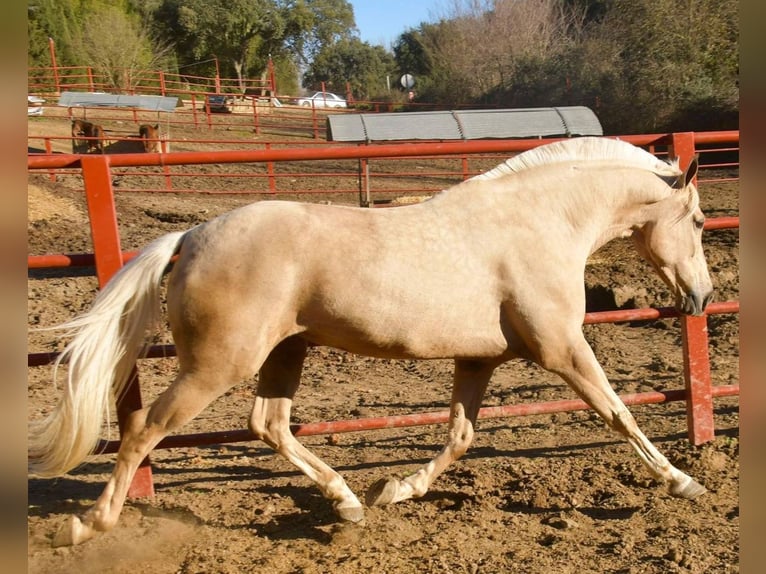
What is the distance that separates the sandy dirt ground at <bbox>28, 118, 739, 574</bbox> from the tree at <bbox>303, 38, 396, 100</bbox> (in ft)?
160

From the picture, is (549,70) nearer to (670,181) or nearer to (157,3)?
(157,3)

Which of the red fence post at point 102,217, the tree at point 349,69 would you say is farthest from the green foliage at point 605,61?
the red fence post at point 102,217

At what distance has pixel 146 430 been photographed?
3242 millimetres

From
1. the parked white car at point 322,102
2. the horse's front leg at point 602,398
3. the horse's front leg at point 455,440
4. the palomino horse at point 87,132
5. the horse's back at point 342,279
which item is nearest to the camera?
the horse's back at point 342,279

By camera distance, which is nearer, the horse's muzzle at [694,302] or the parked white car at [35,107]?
the horse's muzzle at [694,302]

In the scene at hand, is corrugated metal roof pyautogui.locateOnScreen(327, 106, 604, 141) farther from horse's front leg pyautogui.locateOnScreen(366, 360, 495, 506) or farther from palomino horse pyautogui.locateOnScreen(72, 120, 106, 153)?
horse's front leg pyautogui.locateOnScreen(366, 360, 495, 506)

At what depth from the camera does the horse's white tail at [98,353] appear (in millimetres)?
3203

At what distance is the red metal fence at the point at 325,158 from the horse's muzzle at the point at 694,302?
47 centimetres

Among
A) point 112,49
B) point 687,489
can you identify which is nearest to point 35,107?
point 112,49

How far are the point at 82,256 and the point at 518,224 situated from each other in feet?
6.54

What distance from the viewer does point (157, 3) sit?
43.9 meters

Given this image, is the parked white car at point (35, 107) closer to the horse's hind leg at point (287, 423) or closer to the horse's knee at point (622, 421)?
the horse's hind leg at point (287, 423)
